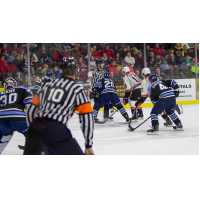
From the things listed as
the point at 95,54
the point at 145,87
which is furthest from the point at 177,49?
the point at 145,87

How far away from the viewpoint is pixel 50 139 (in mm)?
1696

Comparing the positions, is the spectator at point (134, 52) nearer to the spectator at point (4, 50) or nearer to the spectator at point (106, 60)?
the spectator at point (106, 60)

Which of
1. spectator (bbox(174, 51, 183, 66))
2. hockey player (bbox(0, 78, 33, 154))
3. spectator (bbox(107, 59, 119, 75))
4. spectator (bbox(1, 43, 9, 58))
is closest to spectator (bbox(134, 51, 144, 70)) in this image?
spectator (bbox(107, 59, 119, 75))

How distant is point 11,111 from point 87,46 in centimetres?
622

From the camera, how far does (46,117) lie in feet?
5.74

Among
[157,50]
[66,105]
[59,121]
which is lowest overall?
[59,121]

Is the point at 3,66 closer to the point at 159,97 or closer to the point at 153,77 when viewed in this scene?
the point at 153,77

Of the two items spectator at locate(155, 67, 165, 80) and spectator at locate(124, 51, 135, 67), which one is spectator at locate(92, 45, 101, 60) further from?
spectator at locate(155, 67, 165, 80)

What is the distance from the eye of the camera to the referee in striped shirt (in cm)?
170

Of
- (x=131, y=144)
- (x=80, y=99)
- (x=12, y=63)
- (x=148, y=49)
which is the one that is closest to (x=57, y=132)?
(x=80, y=99)

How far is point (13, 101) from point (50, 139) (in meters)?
1.22

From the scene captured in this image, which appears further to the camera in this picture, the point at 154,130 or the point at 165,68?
the point at 165,68

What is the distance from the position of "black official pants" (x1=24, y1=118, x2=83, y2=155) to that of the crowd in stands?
607cm

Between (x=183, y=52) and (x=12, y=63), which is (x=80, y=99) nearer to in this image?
(x=12, y=63)
